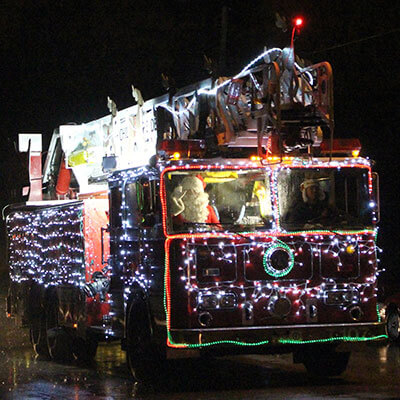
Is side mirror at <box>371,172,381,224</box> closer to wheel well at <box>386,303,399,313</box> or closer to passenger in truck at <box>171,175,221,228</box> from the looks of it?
passenger in truck at <box>171,175,221,228</box>

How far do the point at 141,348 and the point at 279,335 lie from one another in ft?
5.92

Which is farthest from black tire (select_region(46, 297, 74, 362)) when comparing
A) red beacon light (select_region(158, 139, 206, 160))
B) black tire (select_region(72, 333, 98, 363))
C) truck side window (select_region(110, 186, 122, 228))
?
red beacon light (select_region(158, 139, 206, 160))

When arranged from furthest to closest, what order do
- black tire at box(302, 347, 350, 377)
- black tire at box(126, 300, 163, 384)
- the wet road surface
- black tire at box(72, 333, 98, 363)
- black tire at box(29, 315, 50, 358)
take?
black tire at box(29, 315, 50, 358) → black tire at box(72, 333, 98, 363) → black tire at box(302, 347, 350, 377) → black tire at box(126, 300, 163, 384) → the wet road surface

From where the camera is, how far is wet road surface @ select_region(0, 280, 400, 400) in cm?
1137

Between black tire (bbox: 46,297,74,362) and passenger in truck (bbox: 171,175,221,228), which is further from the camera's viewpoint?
black tire (bbox: 46,297,74,362)

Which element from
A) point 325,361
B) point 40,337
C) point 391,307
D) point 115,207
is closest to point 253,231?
point 325,361

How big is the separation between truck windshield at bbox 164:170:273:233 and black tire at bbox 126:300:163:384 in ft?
4.62

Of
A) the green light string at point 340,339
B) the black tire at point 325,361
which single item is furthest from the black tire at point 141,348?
the black tire at point 325,361

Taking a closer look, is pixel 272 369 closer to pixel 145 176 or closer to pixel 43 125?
→ pixel 145 176

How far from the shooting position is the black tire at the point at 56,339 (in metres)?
15.5

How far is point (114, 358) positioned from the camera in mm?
15758

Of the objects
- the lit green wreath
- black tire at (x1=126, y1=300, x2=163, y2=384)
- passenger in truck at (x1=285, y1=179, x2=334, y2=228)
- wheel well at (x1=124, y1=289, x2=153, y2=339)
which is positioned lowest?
black tire at (x1=126, y1=300, x2=163, y2=384)

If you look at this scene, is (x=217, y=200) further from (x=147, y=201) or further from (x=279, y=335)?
(x=279, y=335)

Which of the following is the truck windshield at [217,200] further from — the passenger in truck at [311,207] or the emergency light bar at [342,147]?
the emergency light bar at [342,147]
